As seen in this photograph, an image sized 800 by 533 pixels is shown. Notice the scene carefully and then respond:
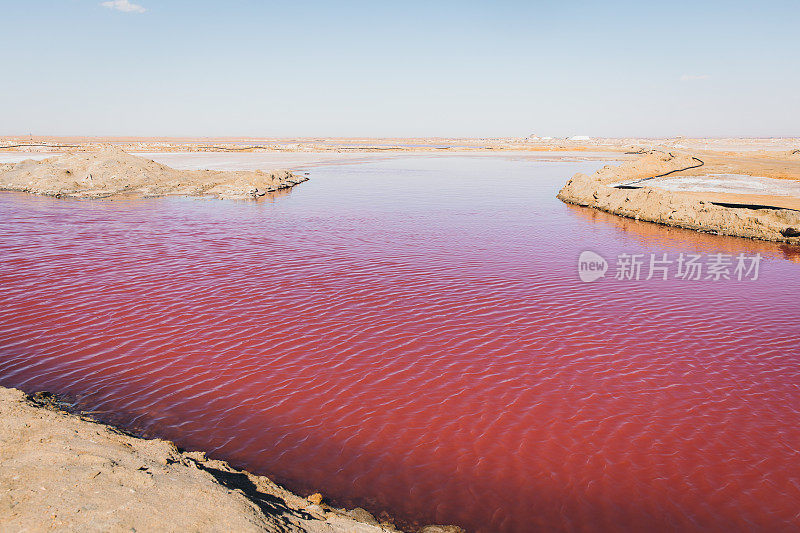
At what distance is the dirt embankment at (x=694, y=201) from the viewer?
20188mm

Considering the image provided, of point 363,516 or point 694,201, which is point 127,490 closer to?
point 363,516

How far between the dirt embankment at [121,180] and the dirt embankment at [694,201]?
22.8 metres

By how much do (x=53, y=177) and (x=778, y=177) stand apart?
49.9 metres

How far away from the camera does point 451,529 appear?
5.14 m

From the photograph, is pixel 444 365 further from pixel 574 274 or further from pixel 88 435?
pixel 574 274

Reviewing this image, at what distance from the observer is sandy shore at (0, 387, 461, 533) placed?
4.15m

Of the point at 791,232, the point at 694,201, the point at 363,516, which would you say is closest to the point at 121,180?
the point at 363,516

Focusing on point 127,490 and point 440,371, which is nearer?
point 127,490

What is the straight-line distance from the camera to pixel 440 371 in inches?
338

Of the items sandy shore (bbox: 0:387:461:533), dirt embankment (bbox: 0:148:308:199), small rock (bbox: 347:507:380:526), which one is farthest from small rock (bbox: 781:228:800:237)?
dirt embankment (bbox: 0:148:308:199)

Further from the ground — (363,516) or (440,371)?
(440,371)

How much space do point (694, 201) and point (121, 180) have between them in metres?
36.9

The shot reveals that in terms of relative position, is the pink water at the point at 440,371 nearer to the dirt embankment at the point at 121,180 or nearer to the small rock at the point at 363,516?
the small rock at the point at 363,516

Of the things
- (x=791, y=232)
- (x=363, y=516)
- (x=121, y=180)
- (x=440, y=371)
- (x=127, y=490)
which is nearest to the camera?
(x=127, y=490)
